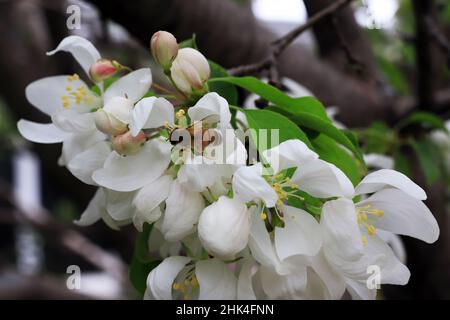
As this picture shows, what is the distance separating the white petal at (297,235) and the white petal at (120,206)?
0.36 feet

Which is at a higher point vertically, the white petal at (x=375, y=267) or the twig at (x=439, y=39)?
the twig at (x=439, y=39)

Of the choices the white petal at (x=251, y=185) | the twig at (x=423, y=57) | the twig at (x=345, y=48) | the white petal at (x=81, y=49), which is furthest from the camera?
the twig at (x=423, y=57)

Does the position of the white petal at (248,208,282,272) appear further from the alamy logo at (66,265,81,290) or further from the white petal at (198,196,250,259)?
the alamy logo at (66,265,81,290)

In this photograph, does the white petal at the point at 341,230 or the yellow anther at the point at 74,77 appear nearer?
the white petal at the point at 341,230

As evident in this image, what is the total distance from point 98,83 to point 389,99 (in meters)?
0.69

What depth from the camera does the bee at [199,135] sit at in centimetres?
40

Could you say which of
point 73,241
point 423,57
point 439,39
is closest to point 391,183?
point 439,39

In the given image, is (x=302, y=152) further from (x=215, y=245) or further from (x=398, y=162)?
(x=398, y=162)

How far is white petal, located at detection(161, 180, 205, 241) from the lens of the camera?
15.6 inches

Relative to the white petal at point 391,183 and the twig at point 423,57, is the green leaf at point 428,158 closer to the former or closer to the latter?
the twig at point 423,57

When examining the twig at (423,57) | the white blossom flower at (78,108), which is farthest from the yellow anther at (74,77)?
the twig at (423,57)

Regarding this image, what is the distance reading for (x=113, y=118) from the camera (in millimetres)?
418

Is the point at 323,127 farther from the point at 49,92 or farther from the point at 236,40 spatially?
Result: the point at 236,40

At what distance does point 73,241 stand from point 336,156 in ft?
4.46
